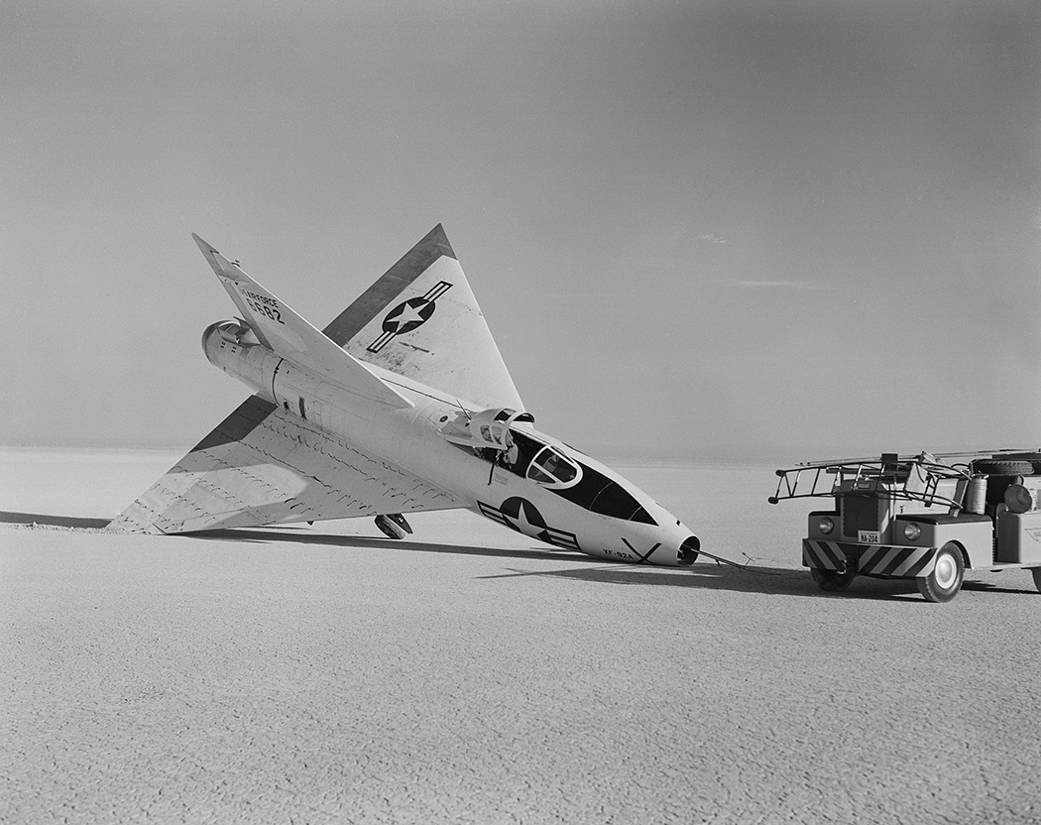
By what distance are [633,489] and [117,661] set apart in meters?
9.07

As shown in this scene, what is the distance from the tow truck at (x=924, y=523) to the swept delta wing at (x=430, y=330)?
824 centimetres

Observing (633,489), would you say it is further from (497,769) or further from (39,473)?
(39,473)

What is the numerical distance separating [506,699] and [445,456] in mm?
9900

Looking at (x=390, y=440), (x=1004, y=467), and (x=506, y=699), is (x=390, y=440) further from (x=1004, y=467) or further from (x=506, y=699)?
(x=506, y=699)

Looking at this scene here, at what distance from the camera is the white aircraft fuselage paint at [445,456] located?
14.3 meters

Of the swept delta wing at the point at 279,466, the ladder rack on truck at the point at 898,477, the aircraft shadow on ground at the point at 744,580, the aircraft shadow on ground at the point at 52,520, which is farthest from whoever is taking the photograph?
the aircraft shadow on ground at the point at 52,520

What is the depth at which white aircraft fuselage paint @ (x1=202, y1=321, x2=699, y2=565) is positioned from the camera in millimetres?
14258

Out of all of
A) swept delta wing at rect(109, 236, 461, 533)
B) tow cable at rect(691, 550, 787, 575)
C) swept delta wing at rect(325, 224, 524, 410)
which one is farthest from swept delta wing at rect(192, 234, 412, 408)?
tow cable at rect(691, 550, 787, 575)

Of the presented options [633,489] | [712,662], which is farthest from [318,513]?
[712,662]

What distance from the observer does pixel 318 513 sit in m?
16.7

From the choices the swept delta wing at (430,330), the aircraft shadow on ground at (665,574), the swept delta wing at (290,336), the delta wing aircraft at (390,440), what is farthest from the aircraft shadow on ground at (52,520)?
the swept delta wing at (430,330)

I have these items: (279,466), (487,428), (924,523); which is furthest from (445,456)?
(924,523)

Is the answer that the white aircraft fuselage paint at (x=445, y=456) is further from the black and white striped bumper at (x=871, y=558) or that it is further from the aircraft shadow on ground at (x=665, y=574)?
the black and white striped bumper at (x=871, y=558)

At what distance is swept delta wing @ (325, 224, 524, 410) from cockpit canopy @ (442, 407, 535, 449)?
7.30ft
